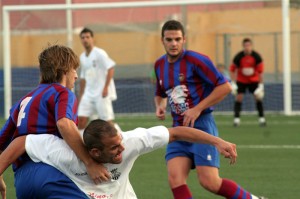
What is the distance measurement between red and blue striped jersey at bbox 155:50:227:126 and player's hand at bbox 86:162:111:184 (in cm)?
234

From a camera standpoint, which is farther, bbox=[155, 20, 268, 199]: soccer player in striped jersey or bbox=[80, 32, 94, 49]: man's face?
bbox=[80, 32, 94, 49]: man's face

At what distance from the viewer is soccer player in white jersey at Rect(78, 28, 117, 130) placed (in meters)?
13.4

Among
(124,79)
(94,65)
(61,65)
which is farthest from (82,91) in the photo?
(61,65)

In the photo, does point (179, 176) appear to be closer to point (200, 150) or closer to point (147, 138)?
point (200, 150)

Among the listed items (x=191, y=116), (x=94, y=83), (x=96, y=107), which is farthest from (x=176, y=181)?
(x=94, y=83)

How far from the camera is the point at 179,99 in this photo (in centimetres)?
696

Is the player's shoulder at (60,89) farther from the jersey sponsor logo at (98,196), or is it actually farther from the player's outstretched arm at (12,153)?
the jersey sponsor logo at (98,196)

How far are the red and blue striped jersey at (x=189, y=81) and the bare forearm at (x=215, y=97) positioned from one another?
50 mm

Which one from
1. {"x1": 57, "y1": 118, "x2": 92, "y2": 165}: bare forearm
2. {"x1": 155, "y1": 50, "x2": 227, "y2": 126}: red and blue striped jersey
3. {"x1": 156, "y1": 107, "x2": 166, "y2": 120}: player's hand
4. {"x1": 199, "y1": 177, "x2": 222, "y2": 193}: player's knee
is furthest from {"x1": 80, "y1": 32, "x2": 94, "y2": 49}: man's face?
{"x1": 57, "y1": 118, "x2": 92, "y2": 165}: bare forearm

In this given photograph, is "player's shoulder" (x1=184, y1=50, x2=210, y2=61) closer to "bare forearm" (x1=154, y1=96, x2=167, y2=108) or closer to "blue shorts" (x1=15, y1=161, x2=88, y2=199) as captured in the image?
"bare forearm" (x1=154, y1=96, x2=167, y2=108)

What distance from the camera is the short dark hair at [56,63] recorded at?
15.9 feet

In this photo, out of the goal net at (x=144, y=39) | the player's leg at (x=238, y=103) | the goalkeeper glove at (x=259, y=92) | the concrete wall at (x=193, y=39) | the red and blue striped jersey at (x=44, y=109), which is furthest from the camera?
the concrete wall at (x=193, y=39)

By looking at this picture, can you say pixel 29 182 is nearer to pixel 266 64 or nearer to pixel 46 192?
pixel 46 192

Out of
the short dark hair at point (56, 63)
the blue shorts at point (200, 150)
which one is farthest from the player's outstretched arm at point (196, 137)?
the blue shorts at point (200, 150)
